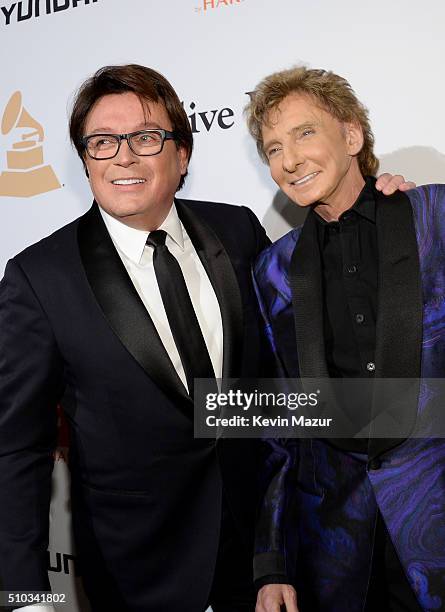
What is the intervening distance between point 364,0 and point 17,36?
128 centimetres

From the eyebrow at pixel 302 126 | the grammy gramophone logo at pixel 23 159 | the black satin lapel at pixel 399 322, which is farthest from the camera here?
the grammy gramophone logo at pixel 23 159

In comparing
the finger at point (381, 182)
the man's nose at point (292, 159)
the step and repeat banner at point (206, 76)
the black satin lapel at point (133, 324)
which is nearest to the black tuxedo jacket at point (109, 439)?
the black satin lapel at point (133, 324)

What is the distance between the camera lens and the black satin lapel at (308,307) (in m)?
1.89

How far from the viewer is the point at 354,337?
1889 mm

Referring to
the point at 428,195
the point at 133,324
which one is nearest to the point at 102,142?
the point at 133,324

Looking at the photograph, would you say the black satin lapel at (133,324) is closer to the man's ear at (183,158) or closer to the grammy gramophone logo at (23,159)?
the man's ear at (183,158)

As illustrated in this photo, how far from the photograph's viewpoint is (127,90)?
6.98 feet

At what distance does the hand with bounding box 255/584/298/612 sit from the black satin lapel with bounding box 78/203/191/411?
0.47m

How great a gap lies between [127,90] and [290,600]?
135 cm

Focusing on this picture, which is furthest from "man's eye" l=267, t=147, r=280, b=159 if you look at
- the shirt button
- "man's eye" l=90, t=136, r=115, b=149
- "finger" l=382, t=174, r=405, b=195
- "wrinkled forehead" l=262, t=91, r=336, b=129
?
the shirt button

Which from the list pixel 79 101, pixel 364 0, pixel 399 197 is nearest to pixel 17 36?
pixel 79 101

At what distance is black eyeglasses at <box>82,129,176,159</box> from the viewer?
6.77 ft

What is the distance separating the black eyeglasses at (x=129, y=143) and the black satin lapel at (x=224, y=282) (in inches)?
9.1

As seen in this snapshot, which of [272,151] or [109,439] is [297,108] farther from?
[109,439]
